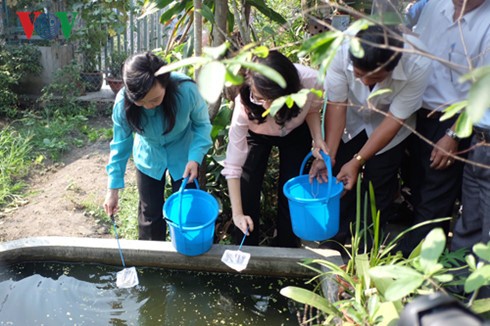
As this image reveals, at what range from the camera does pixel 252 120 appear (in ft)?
7.08

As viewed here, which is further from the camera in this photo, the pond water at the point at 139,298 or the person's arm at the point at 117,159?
the person's arm at the point at 117,159

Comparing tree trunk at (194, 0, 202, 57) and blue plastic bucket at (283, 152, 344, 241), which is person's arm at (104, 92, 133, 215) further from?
blue plastic bucket at (283, 152, 344, 241)

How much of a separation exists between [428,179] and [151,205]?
4.67ft

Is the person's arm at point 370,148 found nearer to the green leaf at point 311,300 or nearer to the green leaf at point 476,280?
the green leaf at point 311,300

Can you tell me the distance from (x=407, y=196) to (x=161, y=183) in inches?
63.4

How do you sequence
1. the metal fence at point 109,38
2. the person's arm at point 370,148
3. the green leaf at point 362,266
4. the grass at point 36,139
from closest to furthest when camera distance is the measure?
the green leaf at point 362,266
the person's arm at point 370,148
the grass at point 36,139
the metal fence at point 109,38

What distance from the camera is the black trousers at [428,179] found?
230 cm

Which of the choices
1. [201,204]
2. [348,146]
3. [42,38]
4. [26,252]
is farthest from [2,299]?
[42,38]

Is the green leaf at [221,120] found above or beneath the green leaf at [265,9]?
beneath

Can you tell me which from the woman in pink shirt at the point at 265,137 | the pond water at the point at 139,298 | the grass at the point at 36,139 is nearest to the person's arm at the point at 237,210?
the woman in pink shirt at the point at 265,137

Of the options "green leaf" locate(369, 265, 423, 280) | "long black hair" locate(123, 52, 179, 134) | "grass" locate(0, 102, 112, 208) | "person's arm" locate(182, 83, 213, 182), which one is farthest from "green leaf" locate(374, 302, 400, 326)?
"grass" locate(0, 102, 112, 208)

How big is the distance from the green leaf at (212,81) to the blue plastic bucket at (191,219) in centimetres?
128

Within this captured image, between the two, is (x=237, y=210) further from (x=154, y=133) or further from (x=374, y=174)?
(x=374, y=174)

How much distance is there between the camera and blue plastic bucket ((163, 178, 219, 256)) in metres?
2.08
